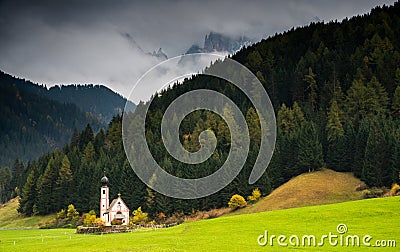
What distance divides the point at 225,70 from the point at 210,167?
2876 inches

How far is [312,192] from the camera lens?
77250mm

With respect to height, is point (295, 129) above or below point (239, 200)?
above

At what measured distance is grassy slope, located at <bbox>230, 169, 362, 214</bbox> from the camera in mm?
74250

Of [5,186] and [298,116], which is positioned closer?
[298,116]

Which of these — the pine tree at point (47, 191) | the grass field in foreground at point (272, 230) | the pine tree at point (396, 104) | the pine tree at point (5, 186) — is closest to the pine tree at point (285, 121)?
the pine tree at point (396, 104)

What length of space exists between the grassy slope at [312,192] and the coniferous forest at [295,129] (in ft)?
8.97

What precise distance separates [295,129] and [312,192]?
964 inches

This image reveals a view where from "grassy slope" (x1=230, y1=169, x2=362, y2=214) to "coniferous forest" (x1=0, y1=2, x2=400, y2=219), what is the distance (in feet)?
8.97

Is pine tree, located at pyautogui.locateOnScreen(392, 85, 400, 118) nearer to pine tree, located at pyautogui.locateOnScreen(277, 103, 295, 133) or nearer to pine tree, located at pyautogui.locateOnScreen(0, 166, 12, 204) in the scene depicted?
pine tree, located at pyautogui.locateOnScreen(277, 103, 295, 133)

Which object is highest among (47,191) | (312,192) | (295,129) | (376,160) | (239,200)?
(295,129)

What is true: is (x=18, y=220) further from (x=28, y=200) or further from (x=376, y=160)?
(x=376, y=160)

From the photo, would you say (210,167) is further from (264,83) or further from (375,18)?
(375,18)

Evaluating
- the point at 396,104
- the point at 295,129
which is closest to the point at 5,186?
the point at 295,129

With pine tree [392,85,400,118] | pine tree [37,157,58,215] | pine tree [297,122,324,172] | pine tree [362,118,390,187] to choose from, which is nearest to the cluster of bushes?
pine tree [297,122,324,172]
